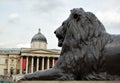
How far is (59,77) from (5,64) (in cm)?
8540

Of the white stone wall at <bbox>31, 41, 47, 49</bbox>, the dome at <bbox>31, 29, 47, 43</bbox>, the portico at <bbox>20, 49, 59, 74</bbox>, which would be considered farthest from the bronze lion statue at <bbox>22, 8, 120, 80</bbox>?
the white stone wall at <bbox>31, 41, 47, 49</bbox>

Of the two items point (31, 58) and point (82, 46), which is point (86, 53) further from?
point (31, 58)

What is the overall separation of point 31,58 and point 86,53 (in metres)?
79.0

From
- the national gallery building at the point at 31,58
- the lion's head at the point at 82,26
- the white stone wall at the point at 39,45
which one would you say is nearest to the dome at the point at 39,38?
the national gallery building at the point at 31,58

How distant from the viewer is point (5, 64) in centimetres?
9000

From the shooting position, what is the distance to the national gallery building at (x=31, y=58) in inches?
3273

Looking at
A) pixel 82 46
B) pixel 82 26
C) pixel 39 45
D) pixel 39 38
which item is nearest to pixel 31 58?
pixel 39 45

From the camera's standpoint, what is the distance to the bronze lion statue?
5.79 m

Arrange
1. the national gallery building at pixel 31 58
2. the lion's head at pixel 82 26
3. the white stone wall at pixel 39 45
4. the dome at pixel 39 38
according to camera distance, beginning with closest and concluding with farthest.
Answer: the lion's head at pixel 82 26
the national gallery building at pixel 31 58
the dome at pixel 39 38
the white stone wall at pixel 39 45

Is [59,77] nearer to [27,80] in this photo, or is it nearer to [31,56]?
[27,80]

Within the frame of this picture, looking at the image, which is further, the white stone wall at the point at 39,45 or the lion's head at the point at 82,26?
the white stone wall at the point at 39,45

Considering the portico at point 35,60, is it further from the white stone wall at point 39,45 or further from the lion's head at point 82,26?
the lion's head at point 82,26

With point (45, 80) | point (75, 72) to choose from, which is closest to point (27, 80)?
point (45, 80)

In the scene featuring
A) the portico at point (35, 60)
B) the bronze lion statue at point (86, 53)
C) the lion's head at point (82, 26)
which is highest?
the lion's head at point (82, 26)
